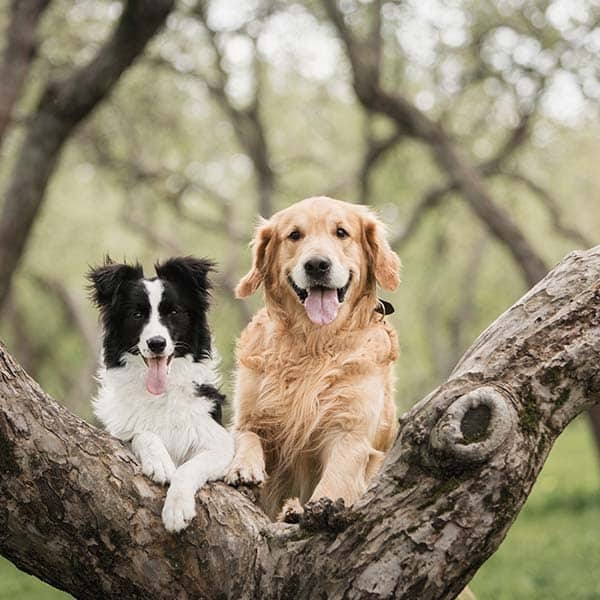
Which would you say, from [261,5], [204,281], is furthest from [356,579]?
[261,5]

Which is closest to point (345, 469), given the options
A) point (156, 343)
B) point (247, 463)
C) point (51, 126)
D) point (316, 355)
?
point (247, 463)

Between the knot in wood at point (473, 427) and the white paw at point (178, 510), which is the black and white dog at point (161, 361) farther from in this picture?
the knot in wood at point (473, 427)

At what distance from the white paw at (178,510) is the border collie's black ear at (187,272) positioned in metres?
1.20

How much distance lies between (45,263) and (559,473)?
13132 mm

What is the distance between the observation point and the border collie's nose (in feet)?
15.1

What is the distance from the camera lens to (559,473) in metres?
21.0

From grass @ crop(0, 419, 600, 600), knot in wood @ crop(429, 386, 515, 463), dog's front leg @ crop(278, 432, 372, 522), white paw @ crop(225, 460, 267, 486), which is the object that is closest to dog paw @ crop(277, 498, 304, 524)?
dog's front leg @ crop(278, 432, 372, 522)

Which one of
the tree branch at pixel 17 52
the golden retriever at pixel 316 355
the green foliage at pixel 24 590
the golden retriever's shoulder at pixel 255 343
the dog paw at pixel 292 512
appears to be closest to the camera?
the dog paw at pixel 292 512

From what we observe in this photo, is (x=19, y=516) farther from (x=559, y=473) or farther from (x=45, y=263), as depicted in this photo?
(x=45, y=263)

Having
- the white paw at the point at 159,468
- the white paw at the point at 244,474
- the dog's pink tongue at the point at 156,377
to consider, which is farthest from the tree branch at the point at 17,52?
the white paw at the point at 159,468

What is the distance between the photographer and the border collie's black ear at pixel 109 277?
4.76 meters

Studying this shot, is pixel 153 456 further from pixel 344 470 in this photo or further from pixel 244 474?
pixel 344 470

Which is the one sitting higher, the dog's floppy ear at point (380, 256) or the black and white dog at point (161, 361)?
the dog's floppy ear at point (380, 256)

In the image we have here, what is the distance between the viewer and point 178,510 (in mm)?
3939
